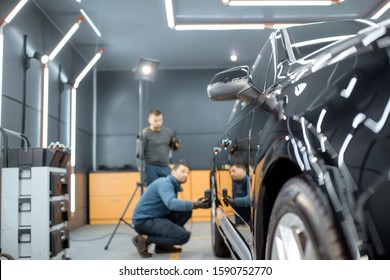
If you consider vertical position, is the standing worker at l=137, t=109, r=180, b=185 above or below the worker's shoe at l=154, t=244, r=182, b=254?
above

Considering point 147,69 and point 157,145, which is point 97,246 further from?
point 157,145

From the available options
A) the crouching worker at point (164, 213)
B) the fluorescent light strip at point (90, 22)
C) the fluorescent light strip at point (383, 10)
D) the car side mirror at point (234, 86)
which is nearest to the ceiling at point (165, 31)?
the fluorescent light strip at point (90, 22)

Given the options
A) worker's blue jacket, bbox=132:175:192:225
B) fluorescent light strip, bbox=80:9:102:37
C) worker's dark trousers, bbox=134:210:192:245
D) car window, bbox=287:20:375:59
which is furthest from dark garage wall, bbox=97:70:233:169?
worker's dark trousers, bbox=134:210:192:245

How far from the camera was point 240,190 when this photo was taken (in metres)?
0.96

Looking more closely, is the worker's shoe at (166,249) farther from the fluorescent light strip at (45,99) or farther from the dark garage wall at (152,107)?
the fluorescent light strip at (45,99)

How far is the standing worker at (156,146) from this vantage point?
1.45 metres

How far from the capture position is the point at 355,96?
484 mm

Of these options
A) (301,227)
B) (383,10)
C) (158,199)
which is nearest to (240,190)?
(301,227)

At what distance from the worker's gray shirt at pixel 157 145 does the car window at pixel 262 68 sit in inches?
24.1

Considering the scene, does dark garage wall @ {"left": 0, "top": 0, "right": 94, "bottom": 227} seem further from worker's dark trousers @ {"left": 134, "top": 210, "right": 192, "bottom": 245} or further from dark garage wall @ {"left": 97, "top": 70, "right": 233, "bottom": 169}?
worker's dark trousers @ {"left": 134, "top": 210, "right": 192, "bottom": 245}

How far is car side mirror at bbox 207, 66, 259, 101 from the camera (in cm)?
92

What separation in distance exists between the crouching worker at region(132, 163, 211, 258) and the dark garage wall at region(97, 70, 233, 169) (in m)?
0.57

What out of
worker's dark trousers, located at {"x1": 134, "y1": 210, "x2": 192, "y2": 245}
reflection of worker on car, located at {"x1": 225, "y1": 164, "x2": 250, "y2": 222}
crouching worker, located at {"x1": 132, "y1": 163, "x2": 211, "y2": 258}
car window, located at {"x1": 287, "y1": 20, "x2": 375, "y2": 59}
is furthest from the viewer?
worker's dark trousers, located at {"x1": 134, "y1": 210, "x2": 192, "y2": 245}

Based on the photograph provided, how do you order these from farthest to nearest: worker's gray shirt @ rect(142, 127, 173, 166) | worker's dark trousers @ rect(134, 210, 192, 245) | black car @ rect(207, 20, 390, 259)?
worker's dark trousers @ rect(134, 210, 192, 245), worker's gray shirt @ rect(142, 127, 173, 166), black car @ rect(207, 20, 390, 259)
